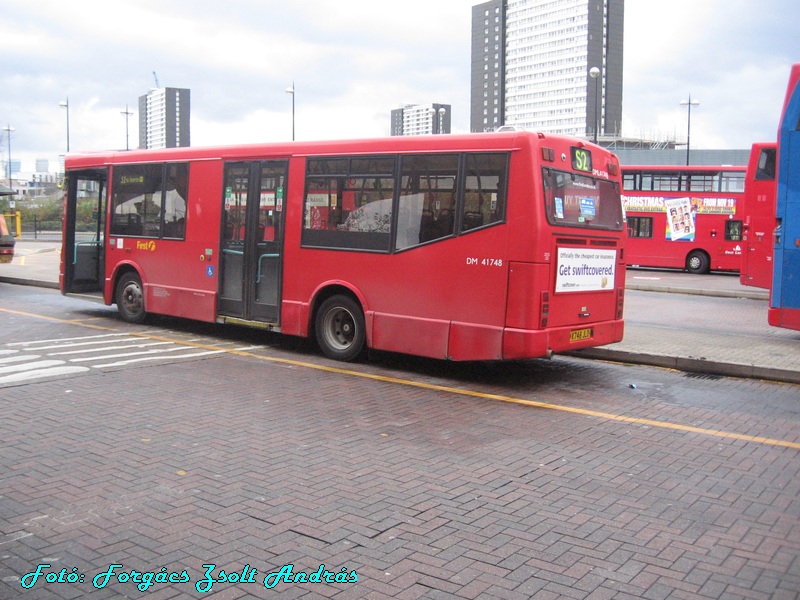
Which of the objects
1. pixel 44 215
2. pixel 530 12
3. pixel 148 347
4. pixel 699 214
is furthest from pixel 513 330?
pixel 530 12

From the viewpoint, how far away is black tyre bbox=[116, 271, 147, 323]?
13922mm

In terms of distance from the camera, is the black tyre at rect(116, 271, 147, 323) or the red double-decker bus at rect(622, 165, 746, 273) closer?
the black tyre at rect(116, 271, 147, 323)

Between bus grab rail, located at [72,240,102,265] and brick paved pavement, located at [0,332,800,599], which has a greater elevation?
bus grab rail, located at [72,240,102,265]

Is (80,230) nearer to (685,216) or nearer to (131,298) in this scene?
(131,298)

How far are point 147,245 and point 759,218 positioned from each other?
1557 centimetres

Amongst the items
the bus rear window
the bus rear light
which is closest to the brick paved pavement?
the bus rear light

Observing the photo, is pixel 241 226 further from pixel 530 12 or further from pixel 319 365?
pixel 530 12

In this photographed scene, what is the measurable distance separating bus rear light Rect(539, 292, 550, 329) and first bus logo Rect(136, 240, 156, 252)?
7.37 meters

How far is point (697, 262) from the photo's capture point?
109ft

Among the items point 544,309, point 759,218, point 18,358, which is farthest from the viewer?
point 759,218

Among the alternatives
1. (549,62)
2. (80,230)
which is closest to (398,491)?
(80,230)

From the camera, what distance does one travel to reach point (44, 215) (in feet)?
201

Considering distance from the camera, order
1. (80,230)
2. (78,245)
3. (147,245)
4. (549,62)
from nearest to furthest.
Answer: (147,245) → (80,230) → (78,245) → (549,62)

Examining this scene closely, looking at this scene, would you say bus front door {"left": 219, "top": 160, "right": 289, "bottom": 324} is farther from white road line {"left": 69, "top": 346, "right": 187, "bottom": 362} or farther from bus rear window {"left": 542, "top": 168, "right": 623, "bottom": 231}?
bus rear window {"left": 542, "top": 168, "right": 623, "bottom": 231}
